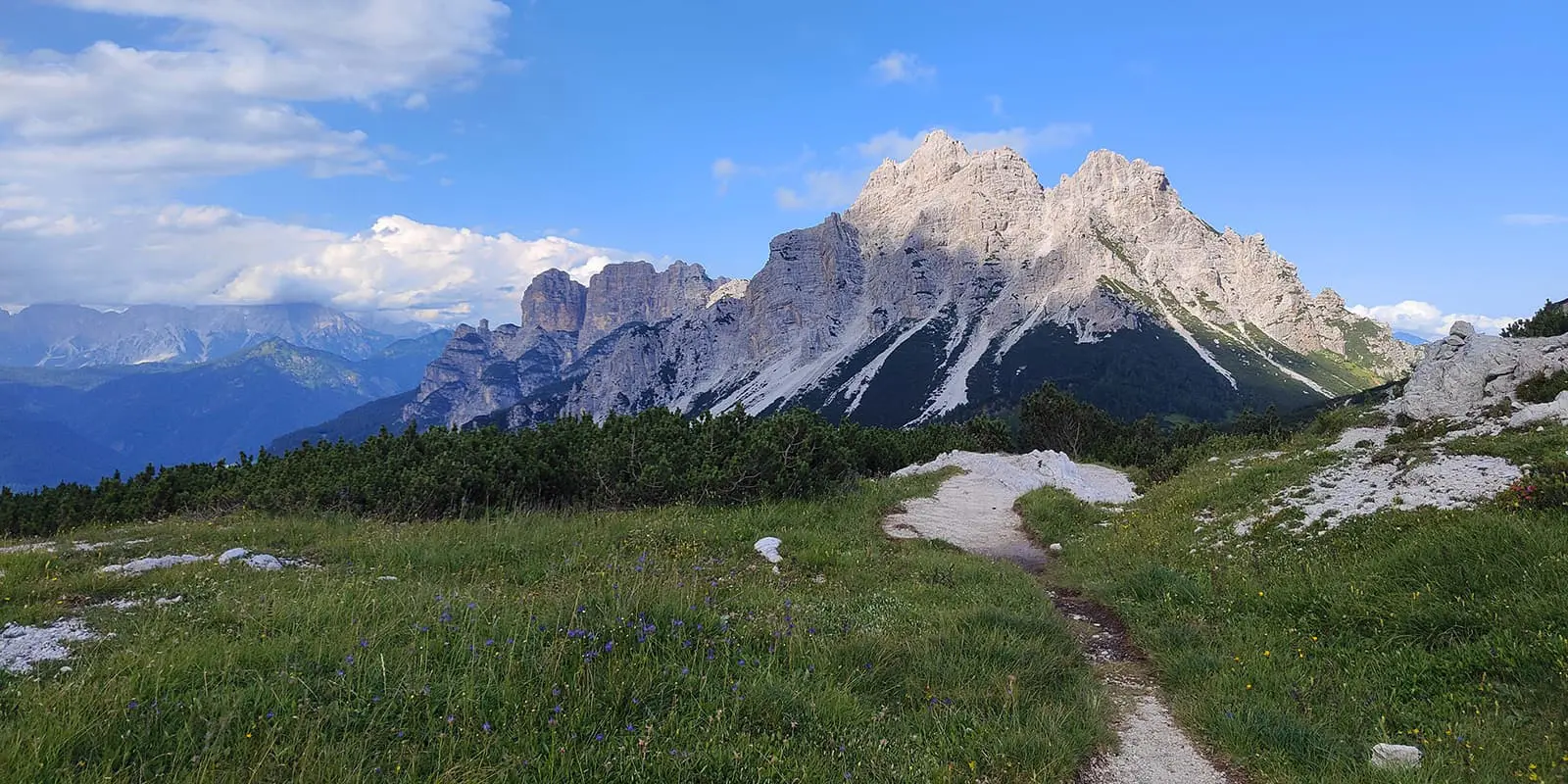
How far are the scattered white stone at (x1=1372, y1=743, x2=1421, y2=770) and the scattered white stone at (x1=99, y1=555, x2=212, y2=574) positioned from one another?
15.3 metres

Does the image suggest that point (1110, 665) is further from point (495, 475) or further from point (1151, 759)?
point (495, 475)

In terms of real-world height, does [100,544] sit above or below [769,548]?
above

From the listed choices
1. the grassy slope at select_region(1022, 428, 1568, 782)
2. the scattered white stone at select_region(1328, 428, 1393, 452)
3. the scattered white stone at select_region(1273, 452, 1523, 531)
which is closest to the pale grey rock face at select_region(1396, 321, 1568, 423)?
the scattered white stone at select_region(1328, 428, 1393, 452)

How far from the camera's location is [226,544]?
40.1 feet

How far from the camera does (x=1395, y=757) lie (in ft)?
21.0

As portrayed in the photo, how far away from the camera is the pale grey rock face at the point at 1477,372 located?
19.2m

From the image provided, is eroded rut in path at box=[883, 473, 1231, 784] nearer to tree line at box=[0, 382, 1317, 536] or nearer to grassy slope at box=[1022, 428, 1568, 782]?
grassy slope at box=[1022, 428, 1568, 782]

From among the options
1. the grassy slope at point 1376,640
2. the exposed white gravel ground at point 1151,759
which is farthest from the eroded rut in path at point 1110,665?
the grassy slope at point 1376,640

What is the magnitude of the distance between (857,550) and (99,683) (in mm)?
11719

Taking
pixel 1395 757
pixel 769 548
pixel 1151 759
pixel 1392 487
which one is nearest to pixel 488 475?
pixel 769 548

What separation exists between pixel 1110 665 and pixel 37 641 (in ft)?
40.7

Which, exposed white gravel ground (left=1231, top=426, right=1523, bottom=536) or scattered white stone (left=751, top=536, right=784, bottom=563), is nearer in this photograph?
exposed white gravel ground (left=1231, top=426, right=1523, bottom=536)

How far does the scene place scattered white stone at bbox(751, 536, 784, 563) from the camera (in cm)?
1376

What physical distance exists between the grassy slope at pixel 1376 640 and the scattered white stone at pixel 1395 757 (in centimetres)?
9
